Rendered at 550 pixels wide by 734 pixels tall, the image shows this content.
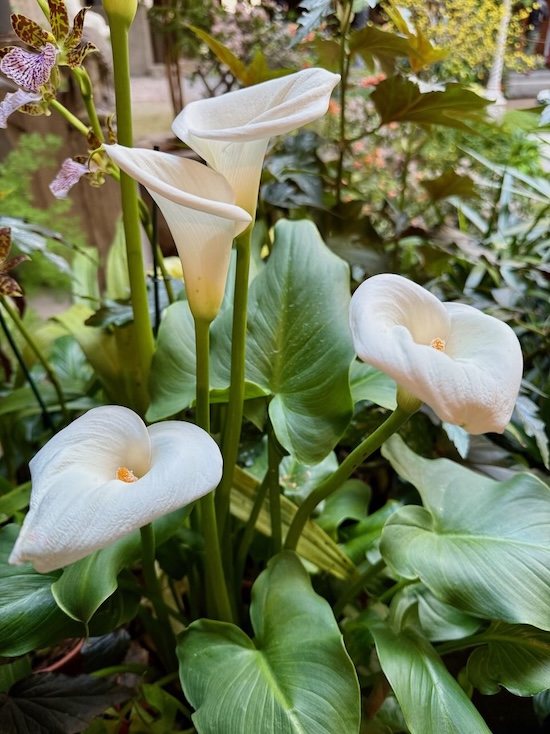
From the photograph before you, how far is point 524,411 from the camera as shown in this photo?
64 cm

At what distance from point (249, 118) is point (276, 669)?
17.1 inches

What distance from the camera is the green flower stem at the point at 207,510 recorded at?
440 mm

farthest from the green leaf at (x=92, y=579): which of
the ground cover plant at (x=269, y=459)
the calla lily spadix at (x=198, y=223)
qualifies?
the calla lily spadix at (x=198, y=223)

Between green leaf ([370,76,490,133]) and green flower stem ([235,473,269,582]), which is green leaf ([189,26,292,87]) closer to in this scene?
green leaf ([370,76,490,133])

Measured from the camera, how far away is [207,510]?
483 mm

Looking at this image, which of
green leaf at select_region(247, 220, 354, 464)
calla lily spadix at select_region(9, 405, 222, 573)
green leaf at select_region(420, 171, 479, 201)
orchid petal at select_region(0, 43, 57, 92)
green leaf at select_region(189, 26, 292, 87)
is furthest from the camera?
green leaf at select_region(420, 171, 479, 201)

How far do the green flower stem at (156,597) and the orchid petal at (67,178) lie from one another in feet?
0.92

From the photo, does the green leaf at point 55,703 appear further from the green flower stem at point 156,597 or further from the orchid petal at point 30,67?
the orchid petal at point 30,67

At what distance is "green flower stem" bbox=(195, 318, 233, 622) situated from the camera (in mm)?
440

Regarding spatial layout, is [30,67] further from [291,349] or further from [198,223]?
[291,349]

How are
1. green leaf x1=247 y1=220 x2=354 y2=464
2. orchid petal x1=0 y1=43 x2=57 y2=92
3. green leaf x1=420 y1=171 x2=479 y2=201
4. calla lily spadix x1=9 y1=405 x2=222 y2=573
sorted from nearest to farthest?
calla lily spadix x1=9 y1=405 x2=222 y2=573, orchid petal x1=0 y1=43 x2=57 y2=92, green leaf x1=247 y1=220 x2=354 y2=464, green leaf x1=420 y1=171 x2=479 y2=201

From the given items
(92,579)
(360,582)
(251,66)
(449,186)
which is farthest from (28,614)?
(449,186)

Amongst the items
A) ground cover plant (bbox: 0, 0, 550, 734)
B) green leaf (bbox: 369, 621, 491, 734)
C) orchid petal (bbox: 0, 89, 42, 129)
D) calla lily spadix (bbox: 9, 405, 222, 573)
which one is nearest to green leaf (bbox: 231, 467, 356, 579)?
ground cover plant (bbox: 0, 0, 550, 734)

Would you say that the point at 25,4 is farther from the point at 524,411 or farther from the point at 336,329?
the point at 524,411
